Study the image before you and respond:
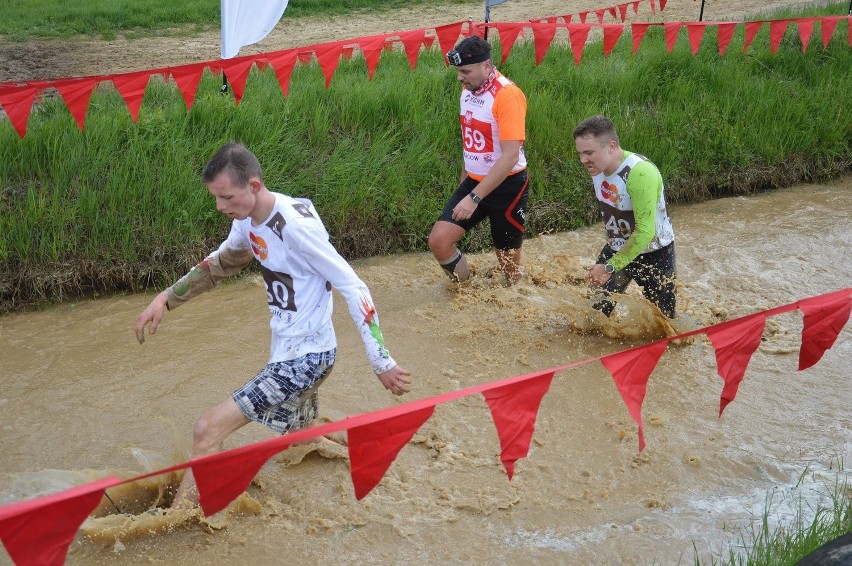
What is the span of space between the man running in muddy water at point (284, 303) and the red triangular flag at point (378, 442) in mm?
471

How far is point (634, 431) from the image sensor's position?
523cm

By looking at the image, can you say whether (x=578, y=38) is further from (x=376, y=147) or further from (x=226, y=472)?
(x=226, y=472)

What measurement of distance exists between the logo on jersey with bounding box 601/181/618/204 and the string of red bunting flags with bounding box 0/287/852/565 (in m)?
1.66

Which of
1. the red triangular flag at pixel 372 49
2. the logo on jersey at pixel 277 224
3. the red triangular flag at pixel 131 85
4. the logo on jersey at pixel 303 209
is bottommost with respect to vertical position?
the logo on jersey at pixel 277 224

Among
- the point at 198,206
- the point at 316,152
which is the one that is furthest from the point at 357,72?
the point at 198,206

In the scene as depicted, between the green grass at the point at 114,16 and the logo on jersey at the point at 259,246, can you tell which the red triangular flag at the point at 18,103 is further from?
the green grass at the point at 114,16

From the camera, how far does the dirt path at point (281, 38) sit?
40.0 ft

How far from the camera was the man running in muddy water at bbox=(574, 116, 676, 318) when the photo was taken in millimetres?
5461

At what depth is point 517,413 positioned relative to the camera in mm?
3592

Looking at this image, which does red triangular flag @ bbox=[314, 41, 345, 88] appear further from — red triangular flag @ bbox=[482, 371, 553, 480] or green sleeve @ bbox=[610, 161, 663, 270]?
red triangular flag @ bbox=[482, 371, 553, 480]

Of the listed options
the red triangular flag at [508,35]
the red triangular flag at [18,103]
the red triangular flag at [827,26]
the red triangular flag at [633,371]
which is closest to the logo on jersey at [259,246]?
the red triangular flag at [633,371]

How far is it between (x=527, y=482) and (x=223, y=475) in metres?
2.10

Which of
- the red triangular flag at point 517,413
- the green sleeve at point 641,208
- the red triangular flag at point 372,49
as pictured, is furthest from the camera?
the red triangular flag at point 372,49

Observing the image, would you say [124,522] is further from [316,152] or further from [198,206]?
[316,152]
